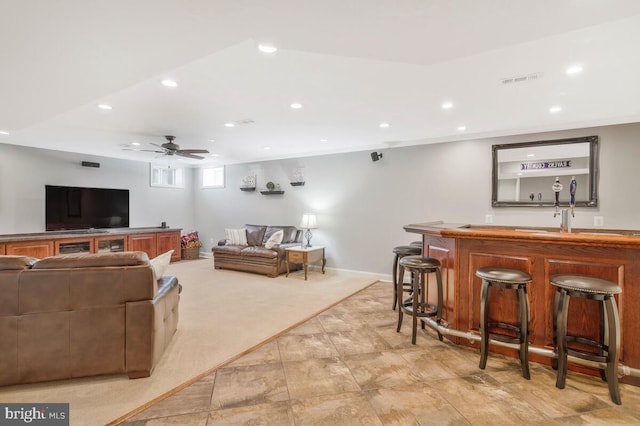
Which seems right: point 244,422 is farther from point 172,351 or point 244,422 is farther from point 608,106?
point 608,106

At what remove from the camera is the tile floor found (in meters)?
1.84

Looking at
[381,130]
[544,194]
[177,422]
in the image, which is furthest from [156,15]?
[544,194]

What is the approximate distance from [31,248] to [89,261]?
4234 millimetres

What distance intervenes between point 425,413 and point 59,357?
8.29 ft

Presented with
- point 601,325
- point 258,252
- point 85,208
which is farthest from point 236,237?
point 601,325

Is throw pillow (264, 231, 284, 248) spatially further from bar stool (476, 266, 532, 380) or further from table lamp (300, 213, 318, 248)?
bar stool (476, 266, 532, 380)

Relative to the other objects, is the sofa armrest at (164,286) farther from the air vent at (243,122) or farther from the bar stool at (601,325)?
the bar stool at (601,325)

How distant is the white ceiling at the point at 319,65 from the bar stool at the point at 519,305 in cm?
163

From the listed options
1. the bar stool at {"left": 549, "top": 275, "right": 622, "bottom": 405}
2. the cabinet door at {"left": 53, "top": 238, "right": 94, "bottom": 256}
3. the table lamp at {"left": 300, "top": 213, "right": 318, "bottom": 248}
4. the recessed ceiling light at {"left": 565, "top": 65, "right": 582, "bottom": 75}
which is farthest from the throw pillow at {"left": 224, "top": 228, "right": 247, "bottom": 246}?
the recessed ceiling light at {"left": 565, "top": 65, "right": 582, "bottom": 75}

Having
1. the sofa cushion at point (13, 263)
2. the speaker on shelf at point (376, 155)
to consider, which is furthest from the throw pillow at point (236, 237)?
the sofa cushion at point (13, 263)

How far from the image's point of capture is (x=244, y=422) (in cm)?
179

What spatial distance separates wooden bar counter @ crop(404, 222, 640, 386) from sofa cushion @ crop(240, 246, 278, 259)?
10.7ft

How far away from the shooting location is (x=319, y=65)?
2408 mm

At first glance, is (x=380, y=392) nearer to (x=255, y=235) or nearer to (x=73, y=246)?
(x=255, y=235)
